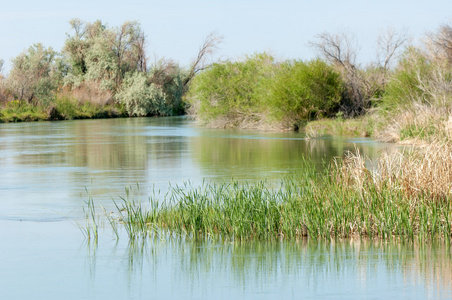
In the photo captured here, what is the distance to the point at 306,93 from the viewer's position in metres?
39.0

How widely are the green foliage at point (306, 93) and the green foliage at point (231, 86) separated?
433 centimetres

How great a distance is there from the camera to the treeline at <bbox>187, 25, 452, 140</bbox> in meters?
29.7

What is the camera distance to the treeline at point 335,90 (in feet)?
97.6

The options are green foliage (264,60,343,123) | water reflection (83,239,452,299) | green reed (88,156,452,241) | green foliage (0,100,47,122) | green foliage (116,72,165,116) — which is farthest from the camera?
green foliage (116,72,165,116)

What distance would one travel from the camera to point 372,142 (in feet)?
97.5

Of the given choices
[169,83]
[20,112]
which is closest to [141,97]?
[169,83]

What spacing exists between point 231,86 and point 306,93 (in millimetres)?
8372

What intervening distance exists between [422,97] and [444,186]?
21783 mm

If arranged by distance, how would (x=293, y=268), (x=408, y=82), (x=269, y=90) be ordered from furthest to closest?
(x=269, y=90) < (x=408, y=82) < (x=293, y=268)

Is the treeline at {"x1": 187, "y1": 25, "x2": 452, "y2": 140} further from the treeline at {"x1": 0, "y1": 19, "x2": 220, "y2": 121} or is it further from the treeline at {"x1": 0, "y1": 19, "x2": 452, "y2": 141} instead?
the treeline at {"x1": 0, "y1": 19, "x2": 220, "y2": 121}

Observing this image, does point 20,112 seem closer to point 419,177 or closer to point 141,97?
point 141,97

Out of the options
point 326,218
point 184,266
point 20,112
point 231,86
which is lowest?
point 184,266

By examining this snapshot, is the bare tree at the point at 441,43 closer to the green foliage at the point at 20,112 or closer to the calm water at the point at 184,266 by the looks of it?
the calm water at the point at 184,266

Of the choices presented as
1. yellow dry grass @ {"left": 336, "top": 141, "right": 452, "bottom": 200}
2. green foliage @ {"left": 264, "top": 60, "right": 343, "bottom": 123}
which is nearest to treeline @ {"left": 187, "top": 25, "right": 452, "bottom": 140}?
green foliage @ {"left": 264, "top": 60, "right": 343, "bottom": 123}
